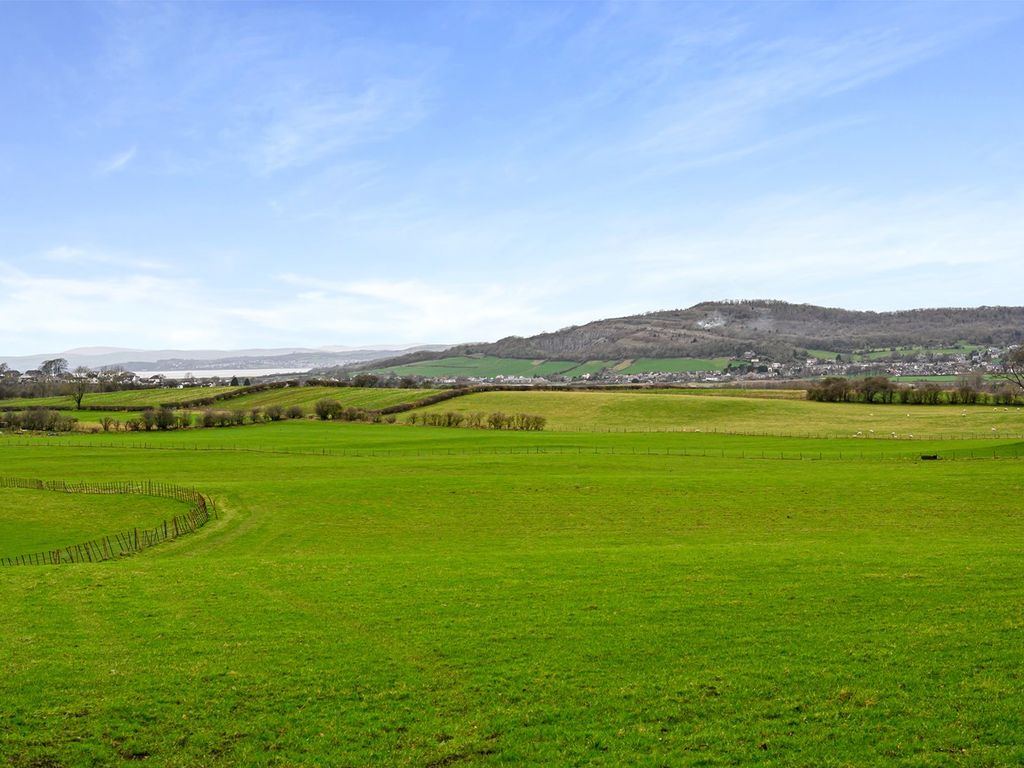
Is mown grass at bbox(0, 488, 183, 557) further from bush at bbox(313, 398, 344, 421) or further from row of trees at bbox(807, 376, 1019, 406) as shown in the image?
row of trees at bbox(807, 376, 1019, 406)

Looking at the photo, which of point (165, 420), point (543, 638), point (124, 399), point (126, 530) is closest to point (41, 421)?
point (165, 420)

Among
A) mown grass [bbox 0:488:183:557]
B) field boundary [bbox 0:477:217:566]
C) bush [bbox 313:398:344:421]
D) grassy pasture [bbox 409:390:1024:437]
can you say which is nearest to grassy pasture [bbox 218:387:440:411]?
bush [bbox 313:398:344:421]

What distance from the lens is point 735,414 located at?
4358 inches

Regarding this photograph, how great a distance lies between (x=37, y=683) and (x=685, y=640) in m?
15.5

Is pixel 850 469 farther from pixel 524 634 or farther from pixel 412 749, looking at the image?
pixel 412 749

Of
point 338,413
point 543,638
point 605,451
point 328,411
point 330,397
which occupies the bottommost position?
point 605,451

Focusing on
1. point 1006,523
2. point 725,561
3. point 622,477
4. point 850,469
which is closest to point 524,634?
point 725,561

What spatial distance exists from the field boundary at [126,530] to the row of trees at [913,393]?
→ 4028 inches

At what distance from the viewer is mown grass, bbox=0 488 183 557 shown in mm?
39781

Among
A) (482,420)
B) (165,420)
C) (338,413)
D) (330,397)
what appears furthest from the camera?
(330,397)

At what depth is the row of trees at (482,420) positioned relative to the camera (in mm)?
106562

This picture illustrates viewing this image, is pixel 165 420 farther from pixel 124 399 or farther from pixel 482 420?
pixel 482 420

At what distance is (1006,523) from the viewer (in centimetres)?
3653

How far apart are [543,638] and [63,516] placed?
39894 millimetres
